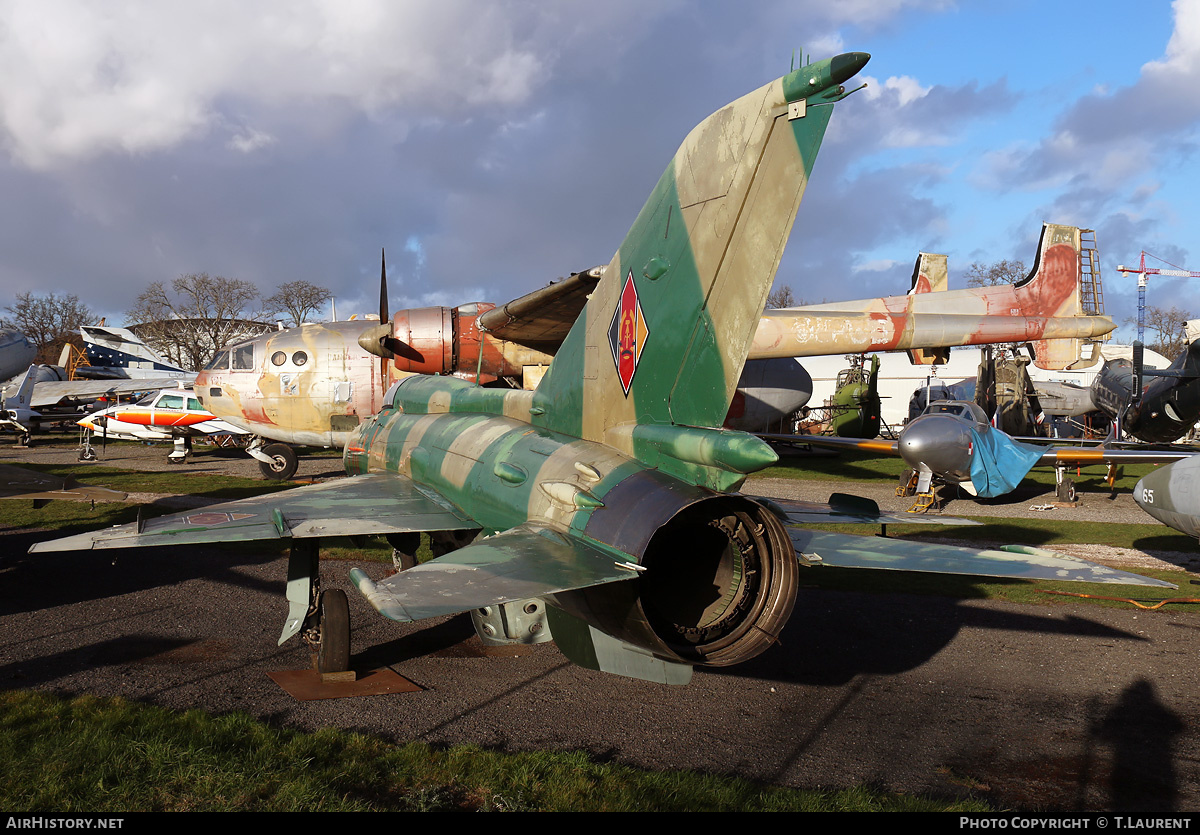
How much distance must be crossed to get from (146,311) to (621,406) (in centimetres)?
6901

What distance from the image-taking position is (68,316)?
78.1 m

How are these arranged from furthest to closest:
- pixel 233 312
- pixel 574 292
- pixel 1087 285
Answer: pixel 233 312, pixel 1087 285, pixel 574 292

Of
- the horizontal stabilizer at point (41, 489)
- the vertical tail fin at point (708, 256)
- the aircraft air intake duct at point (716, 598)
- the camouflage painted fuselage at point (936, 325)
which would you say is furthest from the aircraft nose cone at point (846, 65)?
the camouflage painted fuselage at point (936, 325)

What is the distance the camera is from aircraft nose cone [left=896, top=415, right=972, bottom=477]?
51.3 feet

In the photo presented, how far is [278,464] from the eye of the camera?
20.0 metres

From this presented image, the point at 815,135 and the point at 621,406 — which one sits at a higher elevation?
the point at 815,135

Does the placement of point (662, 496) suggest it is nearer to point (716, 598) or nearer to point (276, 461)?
point (716, 598)

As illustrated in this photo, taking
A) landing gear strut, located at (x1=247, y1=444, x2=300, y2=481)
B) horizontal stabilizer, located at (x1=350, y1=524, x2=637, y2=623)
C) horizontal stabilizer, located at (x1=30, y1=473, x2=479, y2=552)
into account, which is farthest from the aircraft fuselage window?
horizontal stabilizer, located at (x1=350, y1=524, x2=637, y2=623)

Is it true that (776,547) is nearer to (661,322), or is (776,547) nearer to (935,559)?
(935,559)

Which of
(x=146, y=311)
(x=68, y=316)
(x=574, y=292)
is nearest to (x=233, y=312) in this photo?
(x=146, y=311)

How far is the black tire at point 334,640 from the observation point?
625 centimetres

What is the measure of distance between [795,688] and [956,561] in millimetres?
1999

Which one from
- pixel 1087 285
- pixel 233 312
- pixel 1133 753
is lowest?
pixel 1133 753

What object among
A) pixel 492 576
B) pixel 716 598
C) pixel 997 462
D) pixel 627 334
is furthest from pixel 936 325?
pixel 492 576
